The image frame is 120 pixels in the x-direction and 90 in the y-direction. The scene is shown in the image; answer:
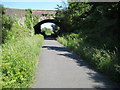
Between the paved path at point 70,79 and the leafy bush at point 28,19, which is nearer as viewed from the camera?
the paved path at point 70,79

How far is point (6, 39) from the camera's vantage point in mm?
11781

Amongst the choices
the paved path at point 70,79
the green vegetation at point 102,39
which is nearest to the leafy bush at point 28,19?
the green vegetation at point 102,39

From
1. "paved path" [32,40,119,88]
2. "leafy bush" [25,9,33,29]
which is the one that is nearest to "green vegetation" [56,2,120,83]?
"paved path" [32,40,119,88]

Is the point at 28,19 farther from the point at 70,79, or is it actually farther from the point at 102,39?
the point at 70,79

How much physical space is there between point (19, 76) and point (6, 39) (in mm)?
8121

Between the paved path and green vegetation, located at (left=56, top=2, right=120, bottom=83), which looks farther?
green vegetation, located at (left=56, top=2, right=120, bottom=83)

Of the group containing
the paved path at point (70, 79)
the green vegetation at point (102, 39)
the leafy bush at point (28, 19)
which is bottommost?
the paved path at point (70, 79)

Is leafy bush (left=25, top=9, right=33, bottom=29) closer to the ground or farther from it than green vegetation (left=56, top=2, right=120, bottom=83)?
farther from it

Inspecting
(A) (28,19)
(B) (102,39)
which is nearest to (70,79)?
(B) (102,39)

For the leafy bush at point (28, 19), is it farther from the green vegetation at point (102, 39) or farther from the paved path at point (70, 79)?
the paved path at point (70, 79)

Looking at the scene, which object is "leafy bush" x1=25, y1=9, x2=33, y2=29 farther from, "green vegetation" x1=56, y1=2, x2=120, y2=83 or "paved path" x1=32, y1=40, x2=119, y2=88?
"paved path" x1=32, y1=40, x2=119, y2=88

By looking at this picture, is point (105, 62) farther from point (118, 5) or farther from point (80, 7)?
point (80, 7)

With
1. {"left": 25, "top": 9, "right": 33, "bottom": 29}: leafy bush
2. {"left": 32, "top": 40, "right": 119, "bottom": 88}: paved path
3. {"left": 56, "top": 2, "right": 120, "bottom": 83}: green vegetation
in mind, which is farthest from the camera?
{"left": 25, "top": 9, "right": 33, "bottom": 29}: leafy bush

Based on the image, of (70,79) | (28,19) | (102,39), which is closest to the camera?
(70,79)
